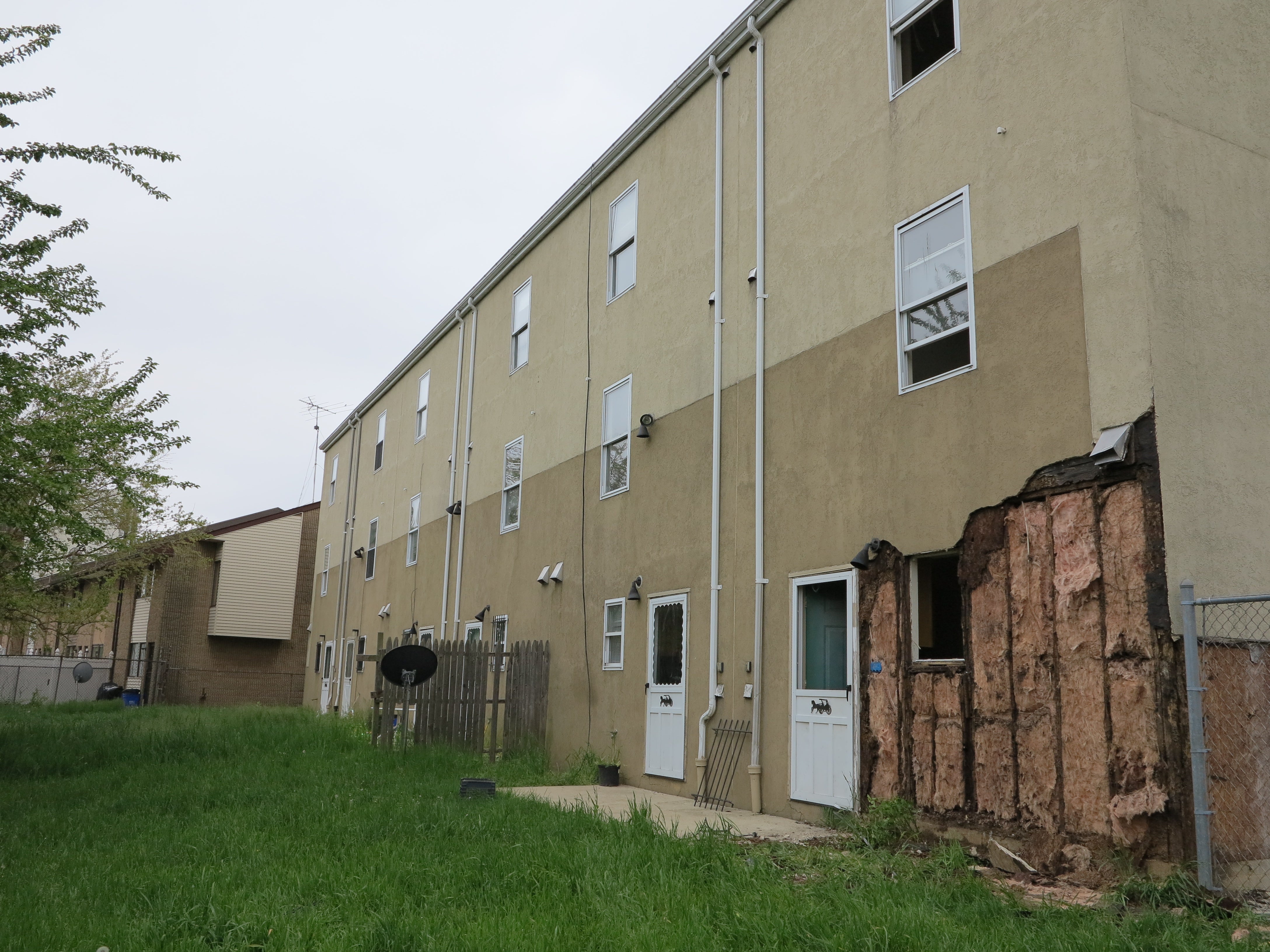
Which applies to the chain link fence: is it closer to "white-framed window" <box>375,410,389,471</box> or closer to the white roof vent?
the white roof vent

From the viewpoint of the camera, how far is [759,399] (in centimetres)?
1048

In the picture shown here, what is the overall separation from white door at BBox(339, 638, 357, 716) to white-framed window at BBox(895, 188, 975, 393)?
1851 cm

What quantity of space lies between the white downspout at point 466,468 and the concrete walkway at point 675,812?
7066 mm

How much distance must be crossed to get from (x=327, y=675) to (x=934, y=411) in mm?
22611

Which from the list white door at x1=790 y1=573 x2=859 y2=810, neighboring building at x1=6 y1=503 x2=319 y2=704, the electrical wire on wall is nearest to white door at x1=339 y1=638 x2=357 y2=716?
neighboring building at x1=6 y1=503 x2=319 y2=704

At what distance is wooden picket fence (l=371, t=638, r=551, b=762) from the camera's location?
14.2 m

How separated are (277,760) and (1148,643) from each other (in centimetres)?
970

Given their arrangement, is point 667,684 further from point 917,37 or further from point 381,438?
point 381,438

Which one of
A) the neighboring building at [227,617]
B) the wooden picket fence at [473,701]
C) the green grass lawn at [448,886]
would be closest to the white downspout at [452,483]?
the wooden picket fence at [473,701]

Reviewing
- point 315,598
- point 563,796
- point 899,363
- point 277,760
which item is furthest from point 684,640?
point 315,598

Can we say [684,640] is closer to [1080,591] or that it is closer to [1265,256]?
[1080,591]

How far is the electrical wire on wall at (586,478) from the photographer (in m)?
13.6

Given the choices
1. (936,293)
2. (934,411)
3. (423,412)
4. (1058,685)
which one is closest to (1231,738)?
(1058,685)

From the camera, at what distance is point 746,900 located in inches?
224
